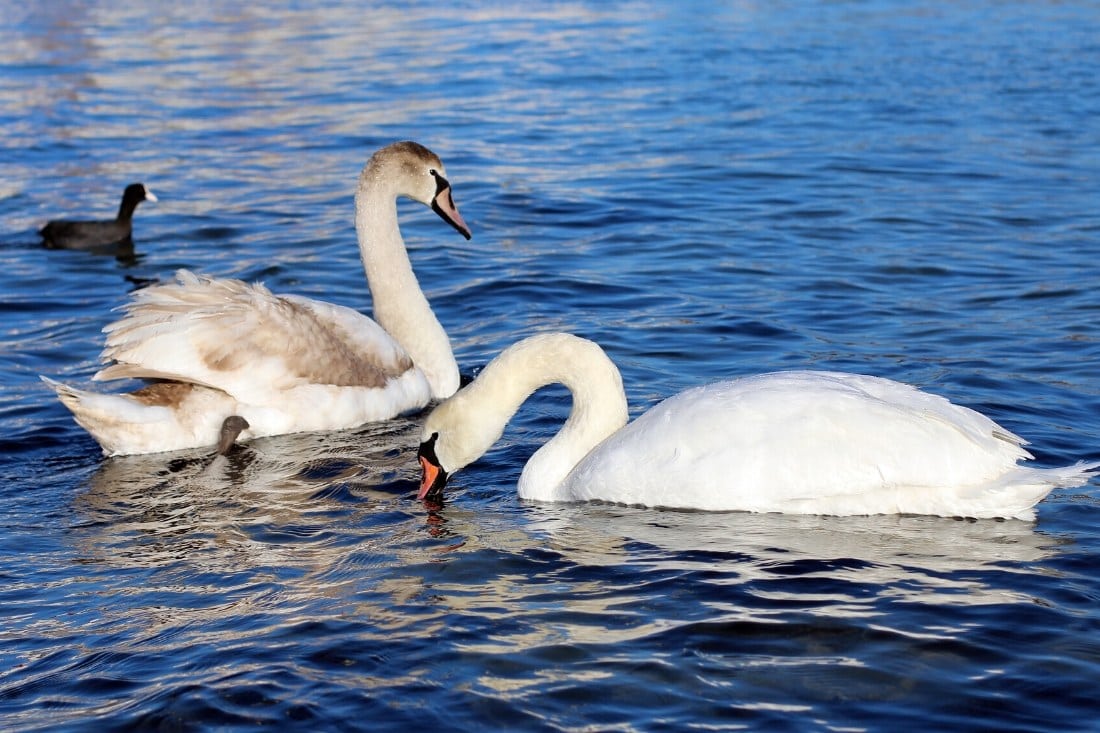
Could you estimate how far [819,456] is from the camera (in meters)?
6.15

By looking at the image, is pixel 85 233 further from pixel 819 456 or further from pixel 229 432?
pixel 819 456

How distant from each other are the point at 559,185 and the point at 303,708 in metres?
10.3

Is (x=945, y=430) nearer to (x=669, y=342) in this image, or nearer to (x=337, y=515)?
(x=337, y=515)

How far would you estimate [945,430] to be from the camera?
6.18m

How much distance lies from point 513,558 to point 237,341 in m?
2.65

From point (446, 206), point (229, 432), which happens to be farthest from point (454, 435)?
point (446, 206)

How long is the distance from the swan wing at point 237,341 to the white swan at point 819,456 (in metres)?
2.27

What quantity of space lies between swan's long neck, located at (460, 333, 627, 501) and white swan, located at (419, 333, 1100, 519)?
26cm

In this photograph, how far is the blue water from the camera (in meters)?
4.95

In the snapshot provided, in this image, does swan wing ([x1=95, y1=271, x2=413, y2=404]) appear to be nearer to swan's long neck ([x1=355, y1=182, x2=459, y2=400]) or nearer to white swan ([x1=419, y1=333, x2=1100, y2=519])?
swan's long neck ([x1=355, y1=182, x2=459, y2=400])

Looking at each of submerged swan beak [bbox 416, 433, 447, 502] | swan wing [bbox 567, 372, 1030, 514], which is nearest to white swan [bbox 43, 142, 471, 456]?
submerged swan beak [bbox 416, 433, 447, 502]

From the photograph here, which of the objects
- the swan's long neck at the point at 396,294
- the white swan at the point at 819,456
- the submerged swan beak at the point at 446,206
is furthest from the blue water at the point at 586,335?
the submerged swan beak at the point at 446,206

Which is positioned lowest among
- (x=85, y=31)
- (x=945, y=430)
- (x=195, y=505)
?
(x=195, y=505)

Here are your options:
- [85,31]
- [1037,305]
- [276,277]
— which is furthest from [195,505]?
[85,31]
